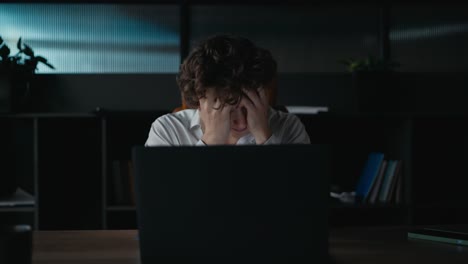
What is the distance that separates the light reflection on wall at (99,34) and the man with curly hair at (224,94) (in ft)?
4.51

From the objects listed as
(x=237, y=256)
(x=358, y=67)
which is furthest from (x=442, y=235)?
(x=358, y=67)

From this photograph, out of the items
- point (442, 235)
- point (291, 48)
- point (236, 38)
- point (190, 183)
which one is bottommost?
point (442, 235)

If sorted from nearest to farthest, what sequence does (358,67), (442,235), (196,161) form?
1. (196,161)
2. (442,235)
3. (358,67)

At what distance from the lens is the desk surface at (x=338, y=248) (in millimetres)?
1066

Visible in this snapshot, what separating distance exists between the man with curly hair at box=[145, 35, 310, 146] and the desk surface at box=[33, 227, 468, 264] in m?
0.43

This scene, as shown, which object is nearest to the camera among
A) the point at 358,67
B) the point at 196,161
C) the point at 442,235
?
the point at 196,161

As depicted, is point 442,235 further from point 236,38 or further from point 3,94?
point 3,94

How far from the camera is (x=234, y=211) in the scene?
90 cm

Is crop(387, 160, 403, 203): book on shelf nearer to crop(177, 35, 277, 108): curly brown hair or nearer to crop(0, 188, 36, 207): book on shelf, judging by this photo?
crop(177, 35, 277, 108): curly brown hair

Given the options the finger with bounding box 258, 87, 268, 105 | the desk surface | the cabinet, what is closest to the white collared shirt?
the finger with bounding box 258, 87, 268, 105

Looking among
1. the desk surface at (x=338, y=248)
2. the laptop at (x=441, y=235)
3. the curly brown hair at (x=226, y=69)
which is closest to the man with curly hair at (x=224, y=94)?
the curly brown hair at (x=226, y=69)

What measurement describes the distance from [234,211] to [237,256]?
8 cm

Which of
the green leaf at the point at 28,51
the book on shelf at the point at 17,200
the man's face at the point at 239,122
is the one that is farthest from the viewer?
the green leaf at the point at 28,51

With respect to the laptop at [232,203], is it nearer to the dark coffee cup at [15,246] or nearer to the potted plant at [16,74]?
the dark coffee cup at [15,246]
